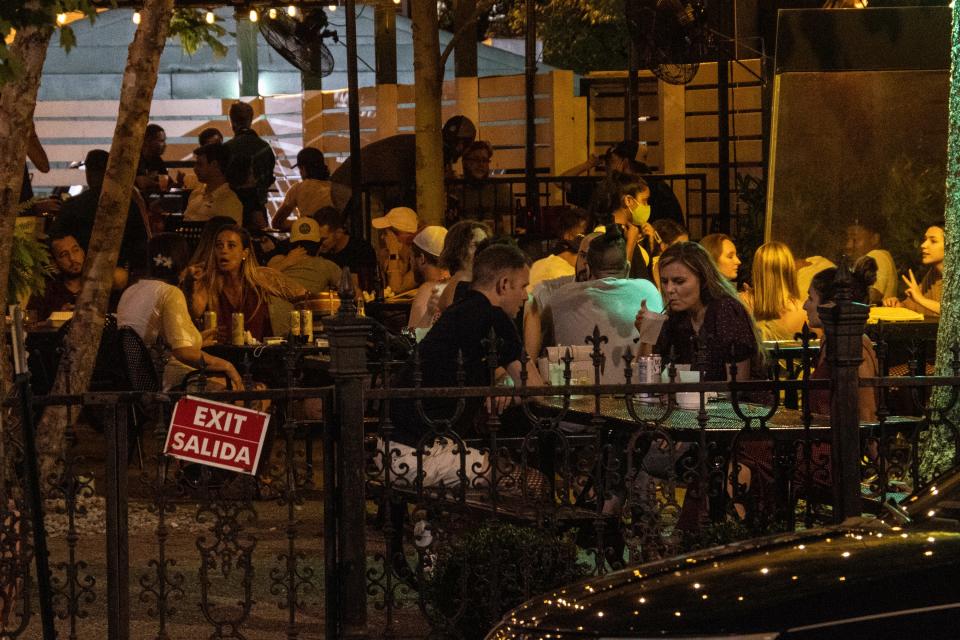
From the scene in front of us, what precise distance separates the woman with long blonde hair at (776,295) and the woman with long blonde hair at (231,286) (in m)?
3.56

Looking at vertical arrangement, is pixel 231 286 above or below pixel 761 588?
above

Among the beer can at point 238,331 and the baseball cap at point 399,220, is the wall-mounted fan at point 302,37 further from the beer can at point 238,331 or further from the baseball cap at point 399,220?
the beer can at point 238,331

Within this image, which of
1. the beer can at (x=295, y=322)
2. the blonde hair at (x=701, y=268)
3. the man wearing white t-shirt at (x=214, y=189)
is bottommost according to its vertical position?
the beer can at (x=295, y=322)

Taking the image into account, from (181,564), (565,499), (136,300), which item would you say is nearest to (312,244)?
(136,300)

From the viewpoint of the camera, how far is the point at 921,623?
378cm

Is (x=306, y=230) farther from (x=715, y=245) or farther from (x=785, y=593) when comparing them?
(x=785, y=593)

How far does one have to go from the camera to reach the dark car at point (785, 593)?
3.84 metres

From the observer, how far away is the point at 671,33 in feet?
56.6

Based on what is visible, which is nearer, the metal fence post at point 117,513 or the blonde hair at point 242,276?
the metal fence post at point 117,513

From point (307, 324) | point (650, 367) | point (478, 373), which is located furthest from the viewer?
point (307, 324)

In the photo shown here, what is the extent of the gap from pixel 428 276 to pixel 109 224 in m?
2.49

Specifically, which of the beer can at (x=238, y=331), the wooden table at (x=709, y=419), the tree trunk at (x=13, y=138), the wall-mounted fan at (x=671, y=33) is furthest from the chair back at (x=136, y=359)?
the wall-mounted fan at (x=671, y=33)

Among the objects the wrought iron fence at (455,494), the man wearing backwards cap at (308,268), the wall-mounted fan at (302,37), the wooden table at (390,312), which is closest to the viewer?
the wrought iron fence at (455,494)

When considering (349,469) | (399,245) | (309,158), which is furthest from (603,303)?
(309,158)
